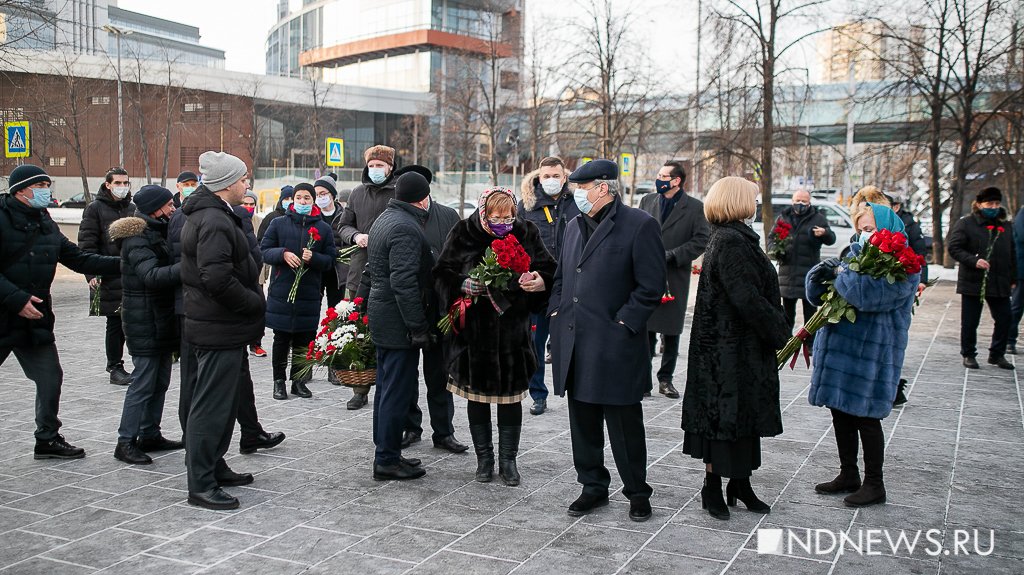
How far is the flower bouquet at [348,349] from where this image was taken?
7.61m

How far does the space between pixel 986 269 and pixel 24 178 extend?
9959 mm

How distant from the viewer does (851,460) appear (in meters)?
5.93

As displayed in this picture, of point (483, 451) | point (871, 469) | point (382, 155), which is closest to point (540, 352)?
point (382, 155)

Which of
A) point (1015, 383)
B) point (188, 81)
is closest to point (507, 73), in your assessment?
point (188, 81)

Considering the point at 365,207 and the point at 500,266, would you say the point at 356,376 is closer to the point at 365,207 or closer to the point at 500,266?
Result: the point at 365,207

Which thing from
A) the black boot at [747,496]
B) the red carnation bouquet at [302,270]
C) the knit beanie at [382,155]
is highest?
the knit beanie at [382,155]

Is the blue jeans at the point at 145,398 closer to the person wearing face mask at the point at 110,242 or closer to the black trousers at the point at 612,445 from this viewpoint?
the person wearing face mask at the point at 110,242

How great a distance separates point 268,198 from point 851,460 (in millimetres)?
34420

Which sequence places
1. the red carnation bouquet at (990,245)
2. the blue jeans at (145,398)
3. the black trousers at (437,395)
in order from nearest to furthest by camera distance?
the blue jeans at (145,398)
the black trousers at (437,395)
the red carnation bouquet at (990,245)

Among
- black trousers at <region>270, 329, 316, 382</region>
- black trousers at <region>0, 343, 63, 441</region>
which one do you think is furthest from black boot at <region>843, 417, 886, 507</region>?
black trousers at <region>0, 343, 63, 441</region>

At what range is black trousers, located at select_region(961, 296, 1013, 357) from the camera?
1093 centimetres

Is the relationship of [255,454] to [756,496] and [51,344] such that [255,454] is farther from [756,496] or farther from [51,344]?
[756,496]

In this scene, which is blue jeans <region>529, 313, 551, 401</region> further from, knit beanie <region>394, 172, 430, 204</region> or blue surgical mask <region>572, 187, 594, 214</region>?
blue surgical mask <region>572, 187, 594, 214</region>

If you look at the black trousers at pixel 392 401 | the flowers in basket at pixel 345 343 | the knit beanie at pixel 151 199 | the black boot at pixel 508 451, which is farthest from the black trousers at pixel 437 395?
the knit beanie at pixel 151 199
